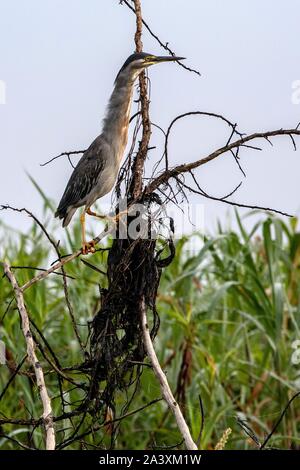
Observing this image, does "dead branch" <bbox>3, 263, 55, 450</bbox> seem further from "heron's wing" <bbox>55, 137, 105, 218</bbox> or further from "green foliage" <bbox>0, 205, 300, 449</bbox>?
"green foliage" <bbox>0, 205, 300, 449</bbox>

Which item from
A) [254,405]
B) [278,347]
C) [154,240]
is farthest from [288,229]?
[154,240]

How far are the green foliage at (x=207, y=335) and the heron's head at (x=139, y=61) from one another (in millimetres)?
2154

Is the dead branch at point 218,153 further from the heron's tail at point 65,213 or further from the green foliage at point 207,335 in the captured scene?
the green foliage at point 207,335

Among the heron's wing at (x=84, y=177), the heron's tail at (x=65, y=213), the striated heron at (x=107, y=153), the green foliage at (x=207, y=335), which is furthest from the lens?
the green foliage at (x=207, y=335)

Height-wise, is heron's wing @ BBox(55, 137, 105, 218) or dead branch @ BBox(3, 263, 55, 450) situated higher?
heron's wing @ BBox(55, 137, 105, 218)

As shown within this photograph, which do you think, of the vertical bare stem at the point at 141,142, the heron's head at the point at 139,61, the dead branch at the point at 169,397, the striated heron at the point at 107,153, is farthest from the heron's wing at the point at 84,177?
the dead branch at the point at 169,397

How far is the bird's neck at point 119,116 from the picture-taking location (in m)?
5.21

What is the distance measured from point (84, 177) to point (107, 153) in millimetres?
289

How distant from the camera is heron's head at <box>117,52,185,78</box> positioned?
483 centimetres

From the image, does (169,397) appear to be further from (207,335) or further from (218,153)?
(207,335)

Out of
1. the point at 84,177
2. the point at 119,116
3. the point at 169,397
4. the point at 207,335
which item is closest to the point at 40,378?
the point at 169,397

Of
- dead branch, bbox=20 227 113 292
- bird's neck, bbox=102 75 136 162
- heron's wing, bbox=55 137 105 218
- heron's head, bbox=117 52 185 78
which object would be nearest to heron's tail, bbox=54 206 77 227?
heron's wing, bbox=55 137 105 218

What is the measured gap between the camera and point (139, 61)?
487cm
